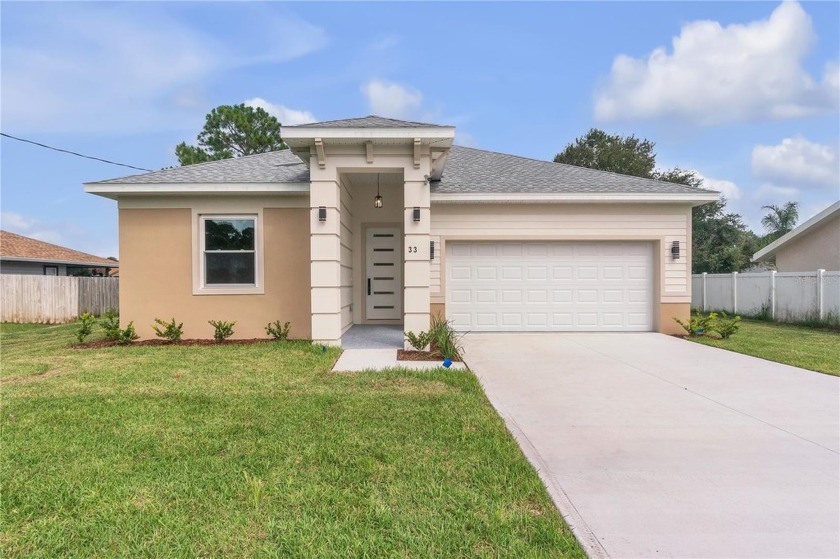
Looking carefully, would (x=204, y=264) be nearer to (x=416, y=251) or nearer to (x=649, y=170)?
(x=416, y=251)

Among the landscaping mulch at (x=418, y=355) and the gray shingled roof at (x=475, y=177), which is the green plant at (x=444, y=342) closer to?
the landscaping mulch at (x=418, y=355)

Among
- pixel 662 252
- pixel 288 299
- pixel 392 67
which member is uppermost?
pixel 392 67

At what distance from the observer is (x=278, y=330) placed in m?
8.72

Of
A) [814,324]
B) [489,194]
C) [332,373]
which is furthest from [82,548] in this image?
[814,324]

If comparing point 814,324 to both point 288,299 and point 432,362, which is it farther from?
point 288,299

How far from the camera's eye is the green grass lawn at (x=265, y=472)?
242 centimetres

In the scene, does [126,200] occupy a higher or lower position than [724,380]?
higher

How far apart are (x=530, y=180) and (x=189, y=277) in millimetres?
7972

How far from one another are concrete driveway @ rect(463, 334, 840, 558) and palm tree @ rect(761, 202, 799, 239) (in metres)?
31.0

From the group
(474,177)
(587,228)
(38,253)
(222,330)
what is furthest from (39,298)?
(587,228)

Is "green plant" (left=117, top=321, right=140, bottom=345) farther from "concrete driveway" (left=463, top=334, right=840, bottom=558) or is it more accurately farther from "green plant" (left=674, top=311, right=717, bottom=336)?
"green plant" (left=674, top=311, right=717, bottom=336)

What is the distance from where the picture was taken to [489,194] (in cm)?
993

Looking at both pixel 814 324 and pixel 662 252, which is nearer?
pixel 662 252

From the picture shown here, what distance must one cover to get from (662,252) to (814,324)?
18.9 ft
